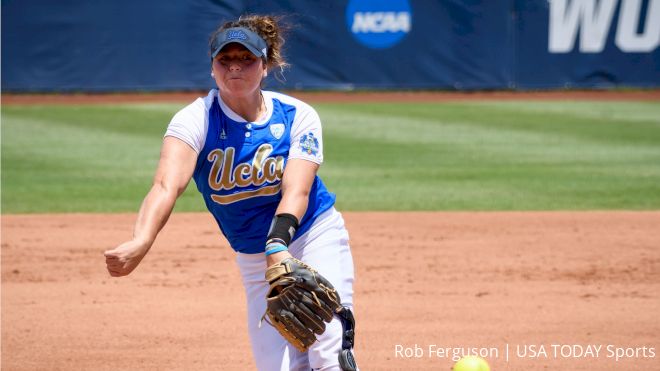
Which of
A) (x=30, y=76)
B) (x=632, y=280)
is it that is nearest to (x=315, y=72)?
(x=30, y=76)

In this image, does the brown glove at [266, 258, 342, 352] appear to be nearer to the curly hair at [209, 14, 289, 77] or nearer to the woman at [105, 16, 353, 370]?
the woman at [105, 16, 353, 370]

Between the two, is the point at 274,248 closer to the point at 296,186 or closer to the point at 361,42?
the point at 296,186

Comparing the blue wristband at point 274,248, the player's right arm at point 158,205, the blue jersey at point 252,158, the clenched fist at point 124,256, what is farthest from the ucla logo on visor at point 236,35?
the clenched fist at point 124,256

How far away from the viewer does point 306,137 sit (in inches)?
154

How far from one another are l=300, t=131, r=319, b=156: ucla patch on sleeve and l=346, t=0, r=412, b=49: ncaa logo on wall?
669 inches

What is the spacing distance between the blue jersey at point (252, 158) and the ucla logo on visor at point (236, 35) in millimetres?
344

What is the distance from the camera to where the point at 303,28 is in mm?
20547

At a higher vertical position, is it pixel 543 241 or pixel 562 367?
pixel 543 241

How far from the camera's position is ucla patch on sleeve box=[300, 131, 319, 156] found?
153 inches

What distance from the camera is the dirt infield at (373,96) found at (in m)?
20.4

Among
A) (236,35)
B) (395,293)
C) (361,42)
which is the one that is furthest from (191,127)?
(361,42)

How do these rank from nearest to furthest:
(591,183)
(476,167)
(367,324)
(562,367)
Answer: (562,367), (367,324), (591,183), (476,167)

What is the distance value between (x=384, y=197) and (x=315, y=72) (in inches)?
403

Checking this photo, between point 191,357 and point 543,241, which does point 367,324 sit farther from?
point 543,241
